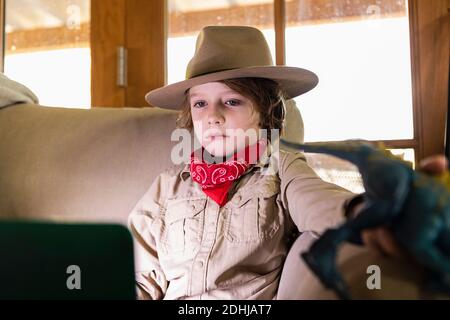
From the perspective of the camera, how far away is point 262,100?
3.17ft

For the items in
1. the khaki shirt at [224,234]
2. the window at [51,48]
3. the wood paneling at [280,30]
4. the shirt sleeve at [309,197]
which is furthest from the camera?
the window at [51,48]

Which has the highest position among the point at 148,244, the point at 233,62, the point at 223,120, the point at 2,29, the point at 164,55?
→ the point at 2,29

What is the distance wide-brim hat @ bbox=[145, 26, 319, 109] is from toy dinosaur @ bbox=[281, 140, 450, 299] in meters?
0.57

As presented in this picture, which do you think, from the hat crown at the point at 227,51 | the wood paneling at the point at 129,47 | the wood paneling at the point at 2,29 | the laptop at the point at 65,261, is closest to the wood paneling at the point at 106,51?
the wood paneling at the point at 129,47

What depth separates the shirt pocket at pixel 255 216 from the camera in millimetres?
846

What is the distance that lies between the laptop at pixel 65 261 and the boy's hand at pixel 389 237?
0.19 meters

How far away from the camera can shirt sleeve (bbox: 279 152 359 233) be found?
57 cm

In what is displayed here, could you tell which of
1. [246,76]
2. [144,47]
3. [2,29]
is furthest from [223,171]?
[2,29]

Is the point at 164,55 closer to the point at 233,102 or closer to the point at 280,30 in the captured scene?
the point at 280,30

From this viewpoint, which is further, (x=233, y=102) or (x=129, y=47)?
(x=129, y=47)

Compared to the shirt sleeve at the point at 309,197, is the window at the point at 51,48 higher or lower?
higher

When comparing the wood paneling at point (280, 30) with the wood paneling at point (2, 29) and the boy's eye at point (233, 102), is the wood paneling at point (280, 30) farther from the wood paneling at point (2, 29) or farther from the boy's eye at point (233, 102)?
the wood paneling at point (2, 29)

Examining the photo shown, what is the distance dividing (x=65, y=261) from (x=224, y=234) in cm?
53
